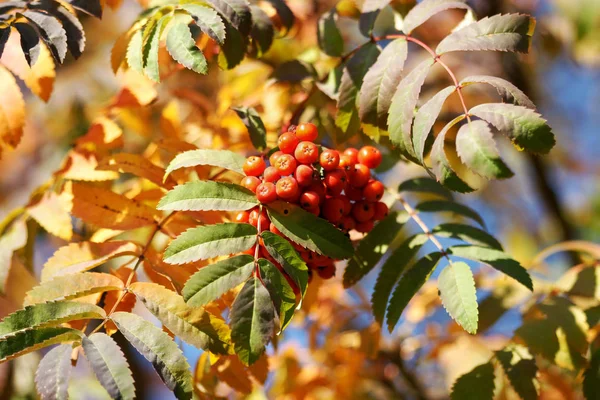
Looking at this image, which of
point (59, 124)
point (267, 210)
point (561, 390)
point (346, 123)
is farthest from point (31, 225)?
point (59, 124)

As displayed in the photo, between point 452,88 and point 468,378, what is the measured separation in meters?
0.77

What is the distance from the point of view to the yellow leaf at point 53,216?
152cm

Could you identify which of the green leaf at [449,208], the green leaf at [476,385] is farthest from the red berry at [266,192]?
the green leaf at [476,385]

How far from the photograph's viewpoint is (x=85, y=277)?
1.19 m

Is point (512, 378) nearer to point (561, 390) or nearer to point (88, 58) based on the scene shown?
point (561, 390)

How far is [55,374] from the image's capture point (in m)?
1.02

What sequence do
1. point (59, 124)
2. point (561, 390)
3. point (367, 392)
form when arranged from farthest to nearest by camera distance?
point (59, 124)
point (367, 392)
point (561, 390)

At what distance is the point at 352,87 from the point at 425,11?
280mm

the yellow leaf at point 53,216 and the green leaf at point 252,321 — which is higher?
the green leaf at point 252,321

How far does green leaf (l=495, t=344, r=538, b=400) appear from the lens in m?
1.37

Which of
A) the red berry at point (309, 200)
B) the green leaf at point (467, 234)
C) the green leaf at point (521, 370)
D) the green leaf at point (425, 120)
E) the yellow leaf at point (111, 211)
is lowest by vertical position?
the green leaf at point (521, 370)

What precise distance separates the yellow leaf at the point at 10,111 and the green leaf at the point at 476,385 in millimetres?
1327

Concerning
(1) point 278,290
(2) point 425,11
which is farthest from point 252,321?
(2) point 425,11

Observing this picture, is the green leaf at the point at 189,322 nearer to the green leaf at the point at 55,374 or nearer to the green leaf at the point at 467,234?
the green leaf at the point at 55,374
